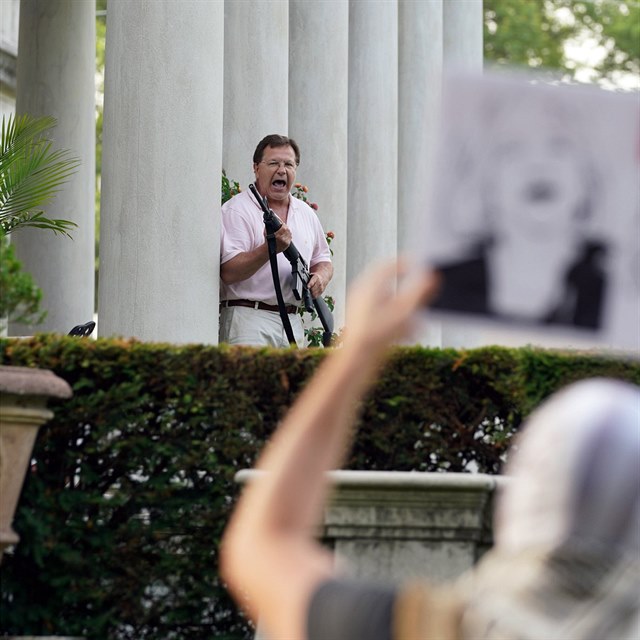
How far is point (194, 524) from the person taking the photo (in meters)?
6.91

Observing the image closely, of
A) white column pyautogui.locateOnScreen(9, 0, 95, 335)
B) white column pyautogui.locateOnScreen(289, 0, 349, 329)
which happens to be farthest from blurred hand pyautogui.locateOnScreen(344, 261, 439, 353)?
white column pyautogui.locateOnScreen(9, 0, 95, 335)

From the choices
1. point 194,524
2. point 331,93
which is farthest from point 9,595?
point 331,93

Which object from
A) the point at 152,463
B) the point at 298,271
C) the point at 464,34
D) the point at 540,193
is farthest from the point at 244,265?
the point at 464,34

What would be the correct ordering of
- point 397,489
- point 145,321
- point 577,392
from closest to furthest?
point 577,392, point 397,489, point 145,321

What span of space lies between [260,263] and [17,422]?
407cm

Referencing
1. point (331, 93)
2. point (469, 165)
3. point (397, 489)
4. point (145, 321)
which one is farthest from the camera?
Answer: point (331, 93)

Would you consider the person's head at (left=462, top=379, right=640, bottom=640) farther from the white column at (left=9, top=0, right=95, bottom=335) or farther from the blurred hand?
the white column at (left=9, top=0, right=95, bottom=335)

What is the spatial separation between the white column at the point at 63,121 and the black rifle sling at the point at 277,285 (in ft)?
21.2

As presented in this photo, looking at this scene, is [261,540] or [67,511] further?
[67,511]

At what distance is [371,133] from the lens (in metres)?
18.4

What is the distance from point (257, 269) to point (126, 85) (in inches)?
60.8

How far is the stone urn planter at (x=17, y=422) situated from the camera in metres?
6.32

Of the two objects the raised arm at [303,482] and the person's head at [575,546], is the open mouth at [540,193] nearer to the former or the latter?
the raised arm at [303,482]

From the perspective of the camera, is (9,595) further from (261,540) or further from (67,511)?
(261,540)
